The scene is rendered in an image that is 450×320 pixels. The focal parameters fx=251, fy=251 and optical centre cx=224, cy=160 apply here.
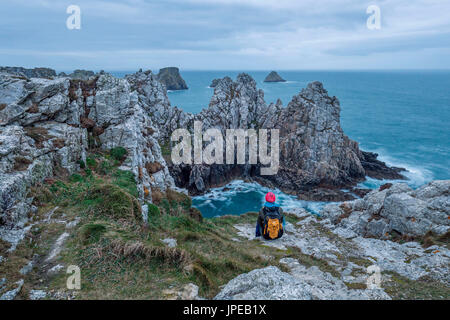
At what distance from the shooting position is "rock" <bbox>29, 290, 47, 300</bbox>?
18.7 ft

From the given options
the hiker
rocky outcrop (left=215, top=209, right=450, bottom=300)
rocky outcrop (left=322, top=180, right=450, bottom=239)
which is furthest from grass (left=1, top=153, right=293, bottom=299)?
rocky outcrop (left=322, top=180, right=450, bottom=239)

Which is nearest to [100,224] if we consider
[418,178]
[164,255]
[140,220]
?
[140,220]

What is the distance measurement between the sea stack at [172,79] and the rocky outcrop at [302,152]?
118588mm

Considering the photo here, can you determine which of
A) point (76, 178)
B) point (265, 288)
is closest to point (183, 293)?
point (265, 288)

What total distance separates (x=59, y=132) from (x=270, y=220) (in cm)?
1275

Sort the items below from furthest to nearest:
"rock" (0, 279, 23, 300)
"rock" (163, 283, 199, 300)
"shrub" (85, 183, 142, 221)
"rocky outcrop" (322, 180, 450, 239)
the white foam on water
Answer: the white foam on water
"rocky outcrop" (322, 180, 450, 239)
"shrub" (85, 183, 142, 221)
"rock" (163, 283, 199, 300)
"rock" (0, 279, 23, 300)

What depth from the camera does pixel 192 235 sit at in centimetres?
1116

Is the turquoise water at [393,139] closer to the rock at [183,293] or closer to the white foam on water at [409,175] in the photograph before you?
the white foam on water at [409,175]

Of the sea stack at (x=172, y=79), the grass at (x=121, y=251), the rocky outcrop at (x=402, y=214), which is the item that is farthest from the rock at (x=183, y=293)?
the sea stack at (x=172, y=79)

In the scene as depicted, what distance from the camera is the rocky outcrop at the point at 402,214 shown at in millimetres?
15859

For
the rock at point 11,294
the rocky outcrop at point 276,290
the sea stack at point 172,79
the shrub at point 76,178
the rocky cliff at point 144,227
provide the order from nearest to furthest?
the rock at point 11,294 → the rocky outcrop at point 276,290 → the rocky cliff at point 144,227 → the shrub at point 76,178 → the sea stack at point 172,79

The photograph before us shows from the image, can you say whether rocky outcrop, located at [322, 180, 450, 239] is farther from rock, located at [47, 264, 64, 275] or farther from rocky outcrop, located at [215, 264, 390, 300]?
rock, located at [47, 264, 64, 275]

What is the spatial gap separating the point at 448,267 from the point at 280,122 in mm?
48609

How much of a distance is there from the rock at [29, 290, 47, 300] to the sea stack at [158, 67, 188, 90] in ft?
566
